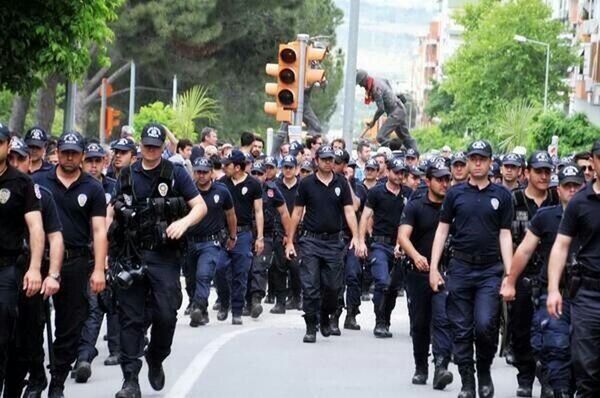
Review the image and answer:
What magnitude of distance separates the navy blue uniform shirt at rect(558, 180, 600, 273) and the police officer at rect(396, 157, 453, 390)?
11.3 ft

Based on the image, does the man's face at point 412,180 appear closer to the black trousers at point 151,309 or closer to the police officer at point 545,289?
the police officer at point 545,289

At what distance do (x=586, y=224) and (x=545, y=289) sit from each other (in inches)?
80.2

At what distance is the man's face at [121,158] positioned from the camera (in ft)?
49.2

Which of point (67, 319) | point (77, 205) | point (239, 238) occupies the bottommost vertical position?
point (67, 319)

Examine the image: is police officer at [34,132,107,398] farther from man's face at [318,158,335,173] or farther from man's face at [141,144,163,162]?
man's face at [318,158,335,173]

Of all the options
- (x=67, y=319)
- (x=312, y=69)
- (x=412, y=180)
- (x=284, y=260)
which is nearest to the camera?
(x=67, y=319)

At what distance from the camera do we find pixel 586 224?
10219 millimetres

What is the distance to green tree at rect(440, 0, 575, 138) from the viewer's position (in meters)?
88.8

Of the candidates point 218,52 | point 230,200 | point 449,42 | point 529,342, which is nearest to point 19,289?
point 529,342

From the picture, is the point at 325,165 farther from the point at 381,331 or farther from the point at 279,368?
the point at 279,368

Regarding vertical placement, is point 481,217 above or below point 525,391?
above

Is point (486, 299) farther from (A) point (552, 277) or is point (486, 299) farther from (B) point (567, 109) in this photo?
(B) point (567, 109)

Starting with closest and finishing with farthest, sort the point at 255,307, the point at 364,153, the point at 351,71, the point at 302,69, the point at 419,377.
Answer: the point at 419,377 → the point at 255,307 → the point at 302,69 → the point at 364,153 → the point at 351,71

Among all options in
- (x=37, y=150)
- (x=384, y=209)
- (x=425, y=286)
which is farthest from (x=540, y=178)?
(x=384, y=209)
